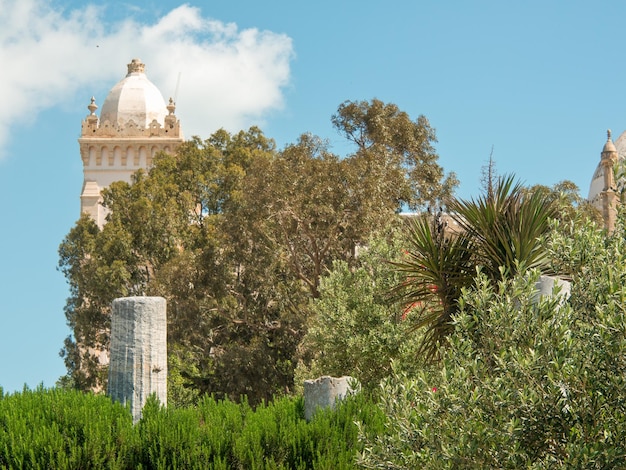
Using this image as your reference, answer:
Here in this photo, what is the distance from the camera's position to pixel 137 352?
13.4m

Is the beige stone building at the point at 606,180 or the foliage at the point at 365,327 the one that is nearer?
the foliage at the point at 365,327

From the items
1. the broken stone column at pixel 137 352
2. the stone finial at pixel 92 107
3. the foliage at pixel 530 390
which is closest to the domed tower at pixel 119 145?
the stone finial at pixel 92 107

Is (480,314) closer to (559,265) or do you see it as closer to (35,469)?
(559,265)

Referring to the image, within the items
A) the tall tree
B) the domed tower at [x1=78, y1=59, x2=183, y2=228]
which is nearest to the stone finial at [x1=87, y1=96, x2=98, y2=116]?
the domed tower at [x1=78, y1=59, x2=183, y2=228]

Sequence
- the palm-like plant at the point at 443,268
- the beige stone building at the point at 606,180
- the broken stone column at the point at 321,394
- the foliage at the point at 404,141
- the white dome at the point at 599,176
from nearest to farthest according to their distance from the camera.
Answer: the broken stone column at the point at 321,394, the palm-like plant at the point at 443,268, the foliage at the point at 404,141, the beige stone building at the point at 606,180, the white dome at the point at 599,176

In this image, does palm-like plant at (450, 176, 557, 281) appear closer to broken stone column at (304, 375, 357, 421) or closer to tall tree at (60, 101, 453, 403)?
broken stone column at (304, 375, 357, 421)

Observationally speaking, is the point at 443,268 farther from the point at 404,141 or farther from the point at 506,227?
the point at 404,141

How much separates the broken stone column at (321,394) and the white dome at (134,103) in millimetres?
39037

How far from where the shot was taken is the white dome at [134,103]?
52.0m

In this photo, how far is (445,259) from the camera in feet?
48.2

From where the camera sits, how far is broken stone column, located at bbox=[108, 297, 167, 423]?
44.1 ft

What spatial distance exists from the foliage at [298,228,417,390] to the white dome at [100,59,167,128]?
3266 cm

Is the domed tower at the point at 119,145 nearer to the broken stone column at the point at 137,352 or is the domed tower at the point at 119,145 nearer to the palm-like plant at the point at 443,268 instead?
the palm-like plant at the point at 443,268

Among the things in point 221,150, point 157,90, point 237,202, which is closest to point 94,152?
point 157,90
